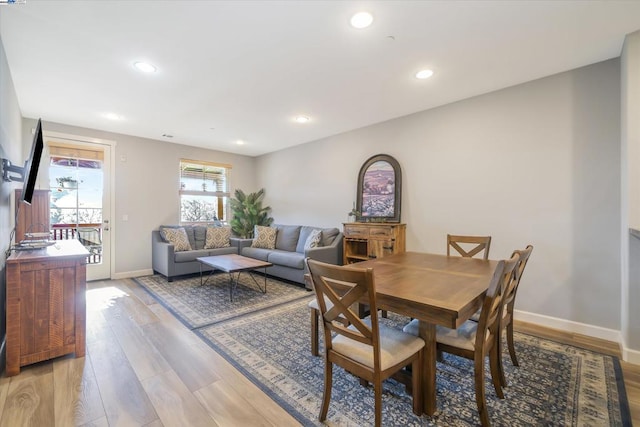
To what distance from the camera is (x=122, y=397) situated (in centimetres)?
183

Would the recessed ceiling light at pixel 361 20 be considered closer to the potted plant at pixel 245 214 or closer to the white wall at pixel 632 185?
the white wall at pixel 632 185

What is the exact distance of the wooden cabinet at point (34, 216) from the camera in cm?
327

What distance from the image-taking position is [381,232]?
12.8ft

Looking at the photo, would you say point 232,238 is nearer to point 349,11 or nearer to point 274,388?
point 274,388

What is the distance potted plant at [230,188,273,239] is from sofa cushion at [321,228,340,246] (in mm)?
2038

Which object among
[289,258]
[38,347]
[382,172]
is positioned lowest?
[38,347]

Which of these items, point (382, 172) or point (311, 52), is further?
point (382, 172)

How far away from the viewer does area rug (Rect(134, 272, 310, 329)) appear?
10.7ft

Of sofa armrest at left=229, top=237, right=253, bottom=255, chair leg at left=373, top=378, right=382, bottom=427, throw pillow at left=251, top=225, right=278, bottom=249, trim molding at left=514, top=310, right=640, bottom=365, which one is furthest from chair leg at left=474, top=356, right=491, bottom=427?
sofa armrest at left=229, top=237, right=253, bottom=255

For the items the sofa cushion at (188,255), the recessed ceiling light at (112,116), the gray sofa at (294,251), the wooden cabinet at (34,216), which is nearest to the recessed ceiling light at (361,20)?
Result: the gray sofa at (294,251)

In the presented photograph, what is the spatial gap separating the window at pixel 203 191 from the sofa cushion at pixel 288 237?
170 centimetres

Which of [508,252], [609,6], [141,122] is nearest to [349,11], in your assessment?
[609,6]

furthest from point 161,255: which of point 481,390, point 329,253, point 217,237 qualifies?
point 481,390

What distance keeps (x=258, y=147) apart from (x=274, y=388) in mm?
5011
